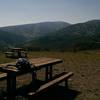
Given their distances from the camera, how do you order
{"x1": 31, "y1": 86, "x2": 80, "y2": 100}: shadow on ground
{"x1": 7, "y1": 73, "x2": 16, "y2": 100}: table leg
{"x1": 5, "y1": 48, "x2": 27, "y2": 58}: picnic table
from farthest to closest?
{"x1": 5, "y1": 48, "x2": 27, "y2": 58}: picnic table < {"x1": 31, "y1": 86, "x2": 80, "y2": 100}: shadow on ground < {"x1": 7, "y1": 73, "x2": 16, "y2": 100}: table leg

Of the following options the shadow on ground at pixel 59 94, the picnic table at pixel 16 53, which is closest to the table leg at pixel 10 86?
the shadow on ground at pixel 59 94

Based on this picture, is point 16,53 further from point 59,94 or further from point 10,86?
point 10,86

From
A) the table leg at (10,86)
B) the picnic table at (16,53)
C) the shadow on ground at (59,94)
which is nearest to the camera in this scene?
the table leg at (10,86)

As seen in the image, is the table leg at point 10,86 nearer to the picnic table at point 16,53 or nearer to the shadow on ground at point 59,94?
the shadow on ground at point 59,94

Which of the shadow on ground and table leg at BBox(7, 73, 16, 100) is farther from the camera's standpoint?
the shadow on ground

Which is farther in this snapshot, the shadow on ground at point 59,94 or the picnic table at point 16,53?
the picnic table at point 16,53

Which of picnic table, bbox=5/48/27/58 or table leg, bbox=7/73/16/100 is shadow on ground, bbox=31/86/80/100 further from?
picnic table, bbox=5/48/27/58

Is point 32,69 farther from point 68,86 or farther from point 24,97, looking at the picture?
point 68,86

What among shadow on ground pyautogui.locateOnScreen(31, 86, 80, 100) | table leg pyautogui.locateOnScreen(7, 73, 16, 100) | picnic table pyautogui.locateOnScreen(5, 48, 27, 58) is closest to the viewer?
table leg pyautogui.locateOnScreen(7, 73, 16, 100)

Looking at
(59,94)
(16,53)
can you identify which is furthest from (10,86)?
(16,53)

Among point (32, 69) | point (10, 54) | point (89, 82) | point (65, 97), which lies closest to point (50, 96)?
point (65, 97)

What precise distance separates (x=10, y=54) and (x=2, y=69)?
61.0ft

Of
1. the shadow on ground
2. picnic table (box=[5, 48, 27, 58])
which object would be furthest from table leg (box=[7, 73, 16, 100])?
picnic table (box=[5, 48, 27, 58])

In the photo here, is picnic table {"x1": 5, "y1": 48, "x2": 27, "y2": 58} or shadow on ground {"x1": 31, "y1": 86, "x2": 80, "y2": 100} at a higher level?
picnic table {"x1": 5, "y1": 48, "x2": 27, "y2": 58}
